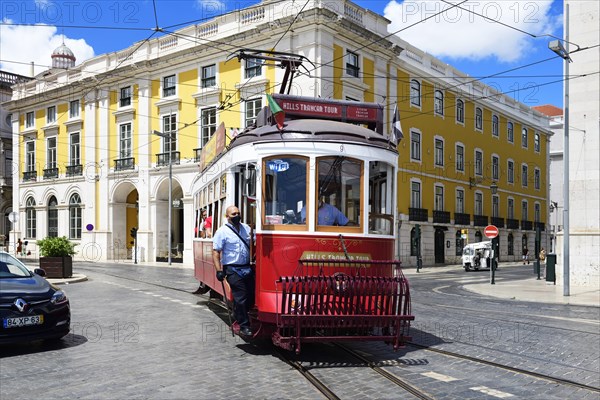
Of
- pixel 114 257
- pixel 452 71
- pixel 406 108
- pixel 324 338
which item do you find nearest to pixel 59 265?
pixel 324 338

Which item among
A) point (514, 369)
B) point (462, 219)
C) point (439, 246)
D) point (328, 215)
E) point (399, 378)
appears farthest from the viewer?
point (462, 219)

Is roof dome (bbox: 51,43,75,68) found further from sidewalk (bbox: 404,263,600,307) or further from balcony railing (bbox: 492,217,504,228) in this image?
sidewalk (bbox: 404,263,600,307)

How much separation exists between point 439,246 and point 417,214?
4.30m

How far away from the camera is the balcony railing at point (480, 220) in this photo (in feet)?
150

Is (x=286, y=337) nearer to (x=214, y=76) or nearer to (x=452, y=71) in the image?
(x=214, y=76)

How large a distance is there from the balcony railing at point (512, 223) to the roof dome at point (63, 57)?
39.0 meters

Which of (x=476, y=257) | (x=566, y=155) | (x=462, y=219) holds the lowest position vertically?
(x=476, y=257)

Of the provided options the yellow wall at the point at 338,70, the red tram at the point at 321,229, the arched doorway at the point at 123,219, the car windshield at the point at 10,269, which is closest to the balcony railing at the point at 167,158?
the arched doorway at the point at 123,219

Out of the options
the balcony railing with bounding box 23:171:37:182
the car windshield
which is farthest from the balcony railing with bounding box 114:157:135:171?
the car windshield

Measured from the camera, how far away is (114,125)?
40281mm

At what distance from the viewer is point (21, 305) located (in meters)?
7.97

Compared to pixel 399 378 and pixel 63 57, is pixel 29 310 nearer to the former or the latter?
pixel 399 378

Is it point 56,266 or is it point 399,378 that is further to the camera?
point 56,266

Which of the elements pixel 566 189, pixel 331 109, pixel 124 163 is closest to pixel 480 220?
pixel 124 163
